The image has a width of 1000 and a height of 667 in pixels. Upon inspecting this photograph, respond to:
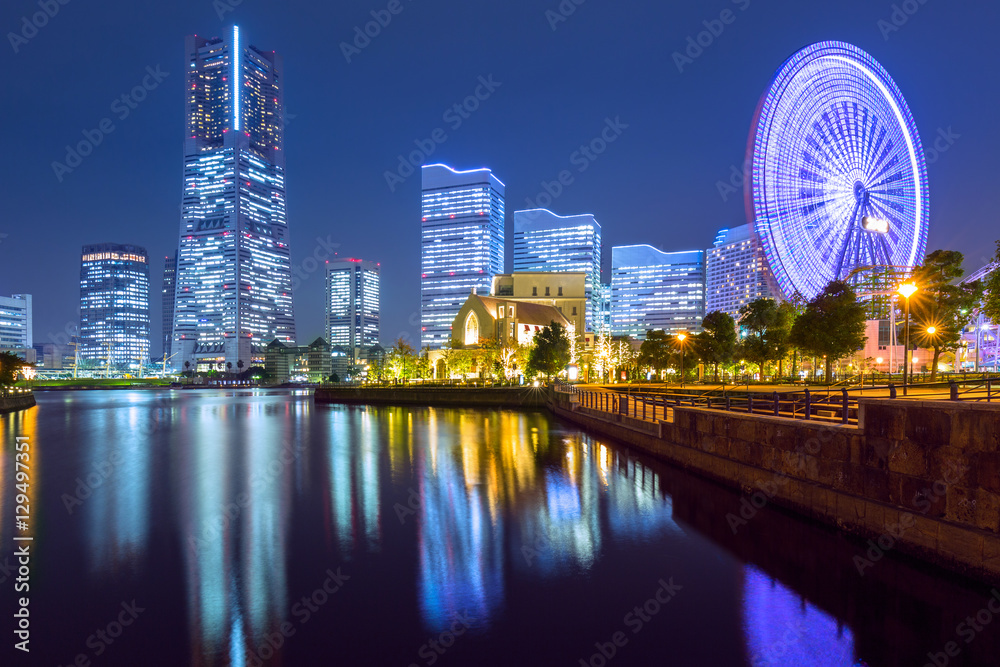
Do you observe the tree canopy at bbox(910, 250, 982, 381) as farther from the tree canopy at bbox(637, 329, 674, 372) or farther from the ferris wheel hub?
the tree canopy at bbox(637, 329, 674, 372)

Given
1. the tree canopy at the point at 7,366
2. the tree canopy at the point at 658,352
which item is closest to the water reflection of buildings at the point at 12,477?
the tree canopy at the point at 7,366

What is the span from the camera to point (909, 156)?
6203cm

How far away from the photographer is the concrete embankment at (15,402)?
6938cm

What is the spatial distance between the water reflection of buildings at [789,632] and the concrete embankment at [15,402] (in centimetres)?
8541

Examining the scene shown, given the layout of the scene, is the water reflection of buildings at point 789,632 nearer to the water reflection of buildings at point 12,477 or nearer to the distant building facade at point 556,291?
the water reflection of buildings at point 12,477

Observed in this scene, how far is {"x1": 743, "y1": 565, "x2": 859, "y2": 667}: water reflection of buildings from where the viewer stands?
32.0 feet

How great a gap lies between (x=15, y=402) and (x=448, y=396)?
184 ft

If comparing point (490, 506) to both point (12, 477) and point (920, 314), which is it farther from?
point (920, 314)

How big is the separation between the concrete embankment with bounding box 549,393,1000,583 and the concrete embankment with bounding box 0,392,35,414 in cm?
8411

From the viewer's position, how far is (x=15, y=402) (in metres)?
74.5

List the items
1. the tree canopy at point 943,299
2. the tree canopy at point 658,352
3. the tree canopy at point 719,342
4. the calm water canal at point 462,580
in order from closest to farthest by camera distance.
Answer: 1. the calm water canal at point 462,580
2. the tree canopy at point 943,299
3. the tree canopy at point 719,342
4. the tree canopy at point 658,352

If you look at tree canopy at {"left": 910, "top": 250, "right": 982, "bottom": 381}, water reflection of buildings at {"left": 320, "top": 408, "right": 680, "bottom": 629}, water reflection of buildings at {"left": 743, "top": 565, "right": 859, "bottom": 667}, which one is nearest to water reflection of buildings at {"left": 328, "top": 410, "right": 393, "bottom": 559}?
water reflection of buildings at {"left": 320, "top": 408, "right": 680, "bottom": 629}

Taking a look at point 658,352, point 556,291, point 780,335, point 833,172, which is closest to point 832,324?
point 780,335

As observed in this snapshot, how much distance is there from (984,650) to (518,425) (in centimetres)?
4062
